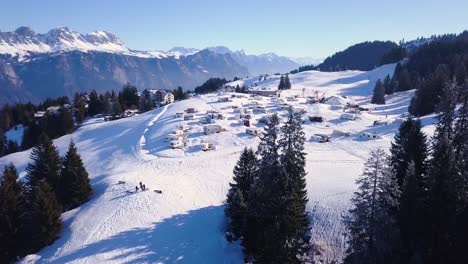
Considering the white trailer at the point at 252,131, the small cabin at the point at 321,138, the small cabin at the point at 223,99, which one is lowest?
the small cabin at the point at 321,138

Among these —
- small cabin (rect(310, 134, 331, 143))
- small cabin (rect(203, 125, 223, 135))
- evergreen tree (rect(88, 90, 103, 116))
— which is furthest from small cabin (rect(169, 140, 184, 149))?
evergreen tree (rect(88, 90, 103, 116))

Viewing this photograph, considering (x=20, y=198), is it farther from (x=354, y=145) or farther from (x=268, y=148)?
(x=354, y=145)

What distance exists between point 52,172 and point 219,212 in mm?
21360

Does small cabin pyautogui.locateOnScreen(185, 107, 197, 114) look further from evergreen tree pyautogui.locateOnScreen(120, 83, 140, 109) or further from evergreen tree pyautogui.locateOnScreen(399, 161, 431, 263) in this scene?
evergreen tree pyautogui.locateOnScreen(399, 161, 431, 263)

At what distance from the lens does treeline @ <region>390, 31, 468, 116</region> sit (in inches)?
3452

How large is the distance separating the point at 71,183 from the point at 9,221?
32.5ft

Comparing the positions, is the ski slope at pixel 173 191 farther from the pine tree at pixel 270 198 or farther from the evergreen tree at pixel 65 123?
the pine tree at pixel 270 198

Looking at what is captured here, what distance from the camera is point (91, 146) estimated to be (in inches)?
3201

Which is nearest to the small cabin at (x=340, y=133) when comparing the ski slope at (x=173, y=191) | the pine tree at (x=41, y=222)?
the ski slope at (x=173, y=191)

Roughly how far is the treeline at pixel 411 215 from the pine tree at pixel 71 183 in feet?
108

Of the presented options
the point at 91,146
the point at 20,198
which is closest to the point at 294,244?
the point at 20,198

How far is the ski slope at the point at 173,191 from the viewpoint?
35812 mm

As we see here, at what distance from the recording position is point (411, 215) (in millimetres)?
28438

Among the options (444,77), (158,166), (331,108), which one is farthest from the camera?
(331,108)
